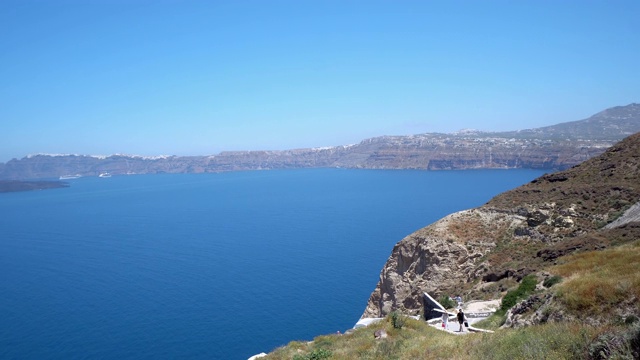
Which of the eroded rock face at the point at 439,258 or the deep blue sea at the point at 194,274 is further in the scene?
the deep blue sea at the point at 194,274

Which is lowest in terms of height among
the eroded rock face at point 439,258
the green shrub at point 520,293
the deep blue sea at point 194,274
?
the deep blue sea at point 194,274

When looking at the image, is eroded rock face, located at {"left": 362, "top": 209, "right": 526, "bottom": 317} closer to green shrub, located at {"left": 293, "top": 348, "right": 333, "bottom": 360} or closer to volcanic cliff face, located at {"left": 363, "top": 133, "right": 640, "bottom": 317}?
volcanic cliff face, located at {"left": 363, "top": 133, "right": 640, "bottom": 317}

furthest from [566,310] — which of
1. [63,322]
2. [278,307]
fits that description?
[63,322]

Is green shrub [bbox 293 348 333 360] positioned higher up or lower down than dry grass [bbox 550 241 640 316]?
lower down

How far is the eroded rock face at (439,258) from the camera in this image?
3000 cm

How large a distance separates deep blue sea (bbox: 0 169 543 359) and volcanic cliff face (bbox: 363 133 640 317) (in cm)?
1056

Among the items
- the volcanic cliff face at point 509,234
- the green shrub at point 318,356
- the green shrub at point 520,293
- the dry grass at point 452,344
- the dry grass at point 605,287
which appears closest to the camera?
the dry grass at point 452,344

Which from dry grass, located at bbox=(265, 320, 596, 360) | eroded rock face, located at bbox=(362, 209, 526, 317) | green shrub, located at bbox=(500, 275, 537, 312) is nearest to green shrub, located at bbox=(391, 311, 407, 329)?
dry grass, located at bbox=(265, 320, 596, 360)

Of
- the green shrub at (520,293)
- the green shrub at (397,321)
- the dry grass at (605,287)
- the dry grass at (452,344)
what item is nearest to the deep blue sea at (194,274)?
the dry grass at (452,344)

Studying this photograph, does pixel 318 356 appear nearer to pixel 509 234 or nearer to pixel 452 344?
pixel 452 344

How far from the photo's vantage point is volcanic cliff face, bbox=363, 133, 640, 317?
2667 cm

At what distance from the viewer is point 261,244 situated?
2992 inches

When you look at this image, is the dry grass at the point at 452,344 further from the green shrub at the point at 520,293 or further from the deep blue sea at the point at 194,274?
the deep blue sea at the point at 194,274

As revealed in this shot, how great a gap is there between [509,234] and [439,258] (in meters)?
4.61
